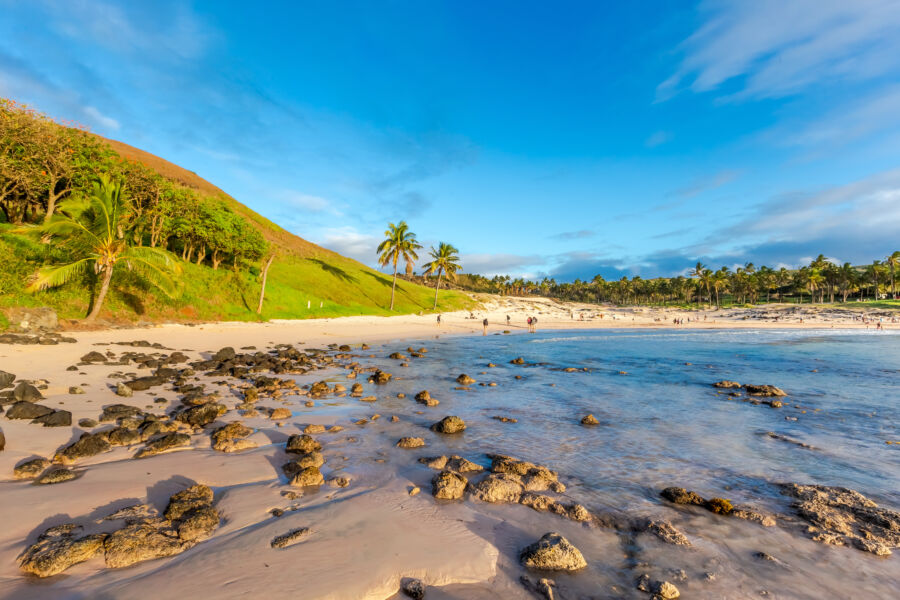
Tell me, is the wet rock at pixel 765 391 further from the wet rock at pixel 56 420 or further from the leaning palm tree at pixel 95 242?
the leaning palm tree at pixel 95 242

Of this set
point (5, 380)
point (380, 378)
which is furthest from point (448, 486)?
point (5, 380)

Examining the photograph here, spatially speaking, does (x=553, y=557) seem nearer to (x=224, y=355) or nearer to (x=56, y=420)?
(x=56, y=420)

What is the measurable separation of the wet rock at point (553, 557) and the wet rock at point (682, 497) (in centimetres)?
324

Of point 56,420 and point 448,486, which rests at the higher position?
point 56,420

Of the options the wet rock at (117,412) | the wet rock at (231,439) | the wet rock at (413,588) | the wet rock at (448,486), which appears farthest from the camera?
the wet rock at (117,412)

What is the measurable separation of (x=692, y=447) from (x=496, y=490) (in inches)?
271

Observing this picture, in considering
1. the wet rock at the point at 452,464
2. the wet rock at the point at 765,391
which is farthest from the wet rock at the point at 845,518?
the wet rock at the point at 765,391

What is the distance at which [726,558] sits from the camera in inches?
212

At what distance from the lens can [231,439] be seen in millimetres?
8438

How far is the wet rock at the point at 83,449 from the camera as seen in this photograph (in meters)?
6.84

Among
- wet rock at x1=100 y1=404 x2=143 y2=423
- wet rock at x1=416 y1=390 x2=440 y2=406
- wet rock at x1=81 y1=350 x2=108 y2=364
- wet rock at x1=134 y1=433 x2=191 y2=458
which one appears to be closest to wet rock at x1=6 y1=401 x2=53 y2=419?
wet rock at x1=100 y1=404 x2=143 y2=423

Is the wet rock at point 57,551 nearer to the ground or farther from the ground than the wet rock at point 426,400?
farther from the ground

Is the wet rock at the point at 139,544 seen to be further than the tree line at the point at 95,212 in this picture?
No

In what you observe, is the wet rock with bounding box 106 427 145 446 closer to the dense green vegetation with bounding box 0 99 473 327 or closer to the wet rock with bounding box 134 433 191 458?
the wet rock with bounding box 134 433 191 458
